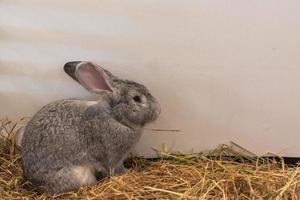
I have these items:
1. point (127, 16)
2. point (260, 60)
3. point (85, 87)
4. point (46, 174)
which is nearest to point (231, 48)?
point (260, 60)

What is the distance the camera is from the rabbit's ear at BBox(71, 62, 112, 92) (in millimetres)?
2547

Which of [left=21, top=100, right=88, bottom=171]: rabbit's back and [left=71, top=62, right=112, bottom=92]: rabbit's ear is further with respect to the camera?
[left=21, top=100, right=88, bottom=171]: rabbit's back

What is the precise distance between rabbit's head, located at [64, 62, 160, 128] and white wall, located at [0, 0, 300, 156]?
11cm

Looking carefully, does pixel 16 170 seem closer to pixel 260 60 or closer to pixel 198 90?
pixel 198 90

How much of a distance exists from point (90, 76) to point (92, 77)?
0.01 m

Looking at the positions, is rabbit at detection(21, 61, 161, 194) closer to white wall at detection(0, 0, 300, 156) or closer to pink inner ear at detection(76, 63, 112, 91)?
pink inner ear at detection(76, 63, 112, 91)

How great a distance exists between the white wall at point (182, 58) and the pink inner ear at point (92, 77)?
14 cm

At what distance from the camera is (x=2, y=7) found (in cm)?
258

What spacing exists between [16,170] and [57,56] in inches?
26.3

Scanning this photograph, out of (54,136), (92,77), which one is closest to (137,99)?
(92,77)

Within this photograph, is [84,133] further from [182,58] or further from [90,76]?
[182,58]

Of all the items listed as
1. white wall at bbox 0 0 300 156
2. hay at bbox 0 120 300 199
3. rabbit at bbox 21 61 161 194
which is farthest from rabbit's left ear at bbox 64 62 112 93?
hay at bbox 0 120 300 199

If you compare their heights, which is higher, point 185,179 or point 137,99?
point 137,99

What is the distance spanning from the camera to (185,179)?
2703 millimetres
